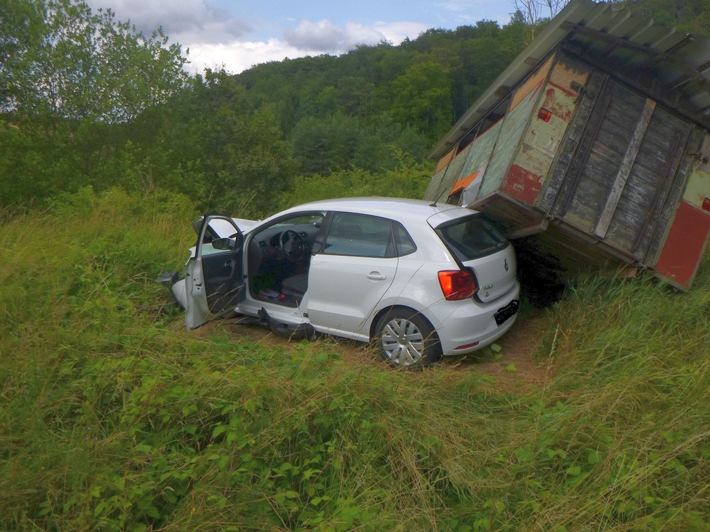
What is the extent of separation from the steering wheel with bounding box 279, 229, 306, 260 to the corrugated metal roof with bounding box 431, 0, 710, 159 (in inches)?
129

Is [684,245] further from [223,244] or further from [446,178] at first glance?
[223,244]

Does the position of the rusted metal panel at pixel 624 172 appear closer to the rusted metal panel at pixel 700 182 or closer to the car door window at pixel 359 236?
the rusted metal panel at pixel 700 182

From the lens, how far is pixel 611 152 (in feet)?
19.5

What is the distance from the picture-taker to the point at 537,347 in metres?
5.54

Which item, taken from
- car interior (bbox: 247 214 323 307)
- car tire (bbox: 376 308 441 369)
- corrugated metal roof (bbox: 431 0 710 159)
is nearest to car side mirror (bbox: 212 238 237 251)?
car interior (bbox: 247 214 323 307)

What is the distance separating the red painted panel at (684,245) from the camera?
5.78 meters

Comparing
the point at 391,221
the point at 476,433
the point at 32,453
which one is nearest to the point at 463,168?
the point at 391,221

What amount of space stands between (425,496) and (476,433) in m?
0.68

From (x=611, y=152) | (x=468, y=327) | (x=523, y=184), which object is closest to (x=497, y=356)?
(x=468, y=327)

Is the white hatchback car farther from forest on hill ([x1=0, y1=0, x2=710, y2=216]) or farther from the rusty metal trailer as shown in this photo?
forest on hill ([x1=0, y1=0, x2=710, y2=216])

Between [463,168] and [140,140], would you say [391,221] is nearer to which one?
[463,168]

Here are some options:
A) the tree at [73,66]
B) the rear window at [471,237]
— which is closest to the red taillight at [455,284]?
the rear window at [471,237]

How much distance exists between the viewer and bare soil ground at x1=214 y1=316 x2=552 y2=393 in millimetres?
4758

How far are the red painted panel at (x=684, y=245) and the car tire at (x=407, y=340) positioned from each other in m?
2.41
